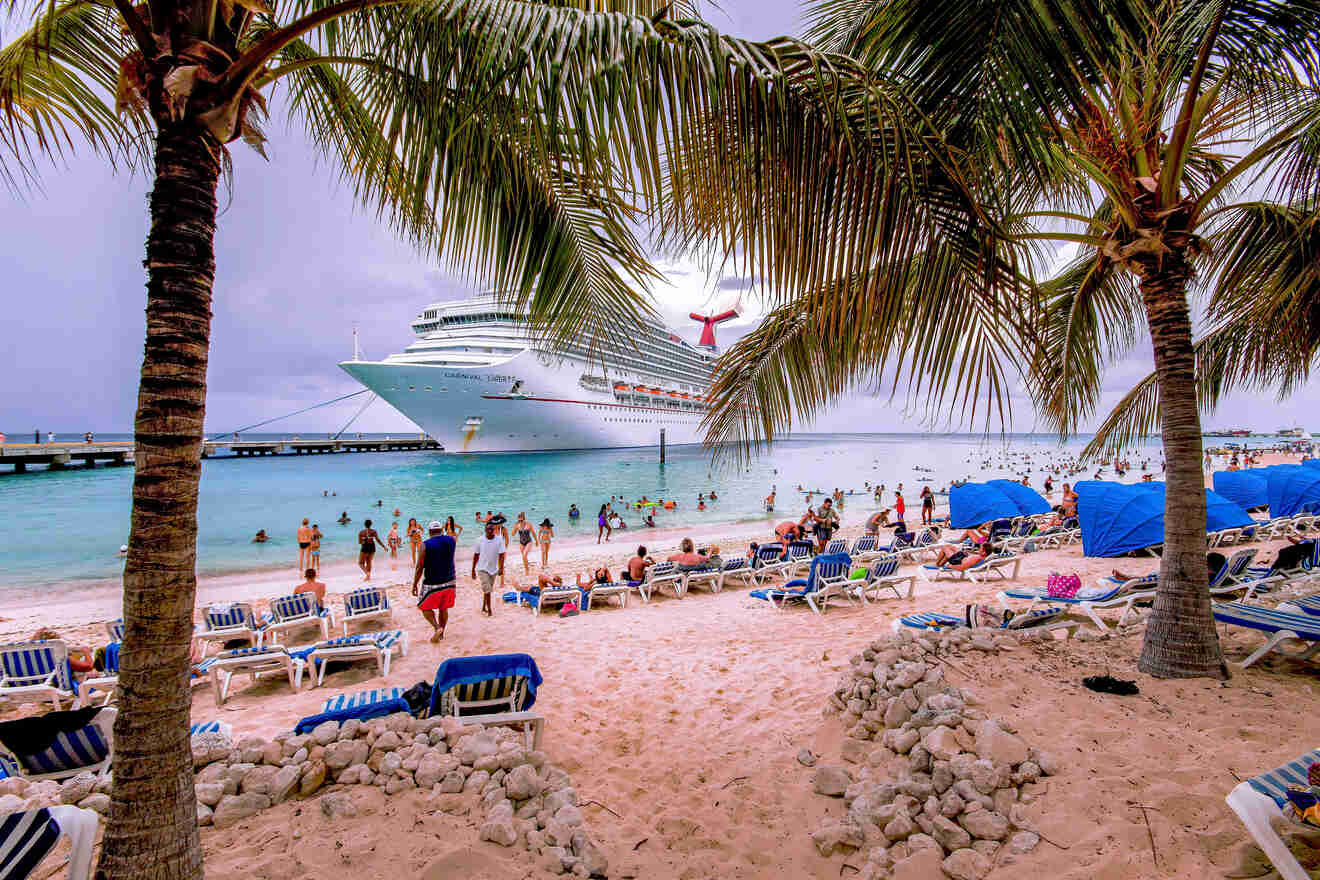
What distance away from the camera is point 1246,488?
1473cm

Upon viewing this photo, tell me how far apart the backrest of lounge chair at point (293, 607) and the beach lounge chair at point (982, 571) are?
Result: 31.1 feet

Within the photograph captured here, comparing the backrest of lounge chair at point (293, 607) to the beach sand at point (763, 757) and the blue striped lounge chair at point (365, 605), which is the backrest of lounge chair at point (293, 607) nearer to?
the blue striped lounge chair at point (365, 605)

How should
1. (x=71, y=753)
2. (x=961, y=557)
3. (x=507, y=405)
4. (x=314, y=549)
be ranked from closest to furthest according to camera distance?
1. (x=71, y=753)
2. (x=961, y=557)
3. (x=314, y=549)
4. (x=507, y=405)

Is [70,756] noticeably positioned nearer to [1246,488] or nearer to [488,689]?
[488,689]

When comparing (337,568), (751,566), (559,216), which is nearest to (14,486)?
(337,568)

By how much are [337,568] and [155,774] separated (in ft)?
52.9

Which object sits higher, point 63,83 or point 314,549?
point 63,83

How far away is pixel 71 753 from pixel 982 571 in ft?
34.4

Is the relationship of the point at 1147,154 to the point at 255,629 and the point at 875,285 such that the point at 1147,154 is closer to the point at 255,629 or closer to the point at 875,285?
the point at 875,285

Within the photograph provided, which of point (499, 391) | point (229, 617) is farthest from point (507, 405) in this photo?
point (229, 617)

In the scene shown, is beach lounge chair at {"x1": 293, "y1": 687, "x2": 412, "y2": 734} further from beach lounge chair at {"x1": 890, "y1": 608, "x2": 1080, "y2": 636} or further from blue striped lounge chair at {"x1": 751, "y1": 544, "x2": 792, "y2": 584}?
blue striped lounge chair at {"x1": 751, "y1": 544, "x2": 792, "y2": 584}

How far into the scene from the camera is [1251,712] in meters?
3.11

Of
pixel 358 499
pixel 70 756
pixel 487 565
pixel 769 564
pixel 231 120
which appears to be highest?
pixel 231 120

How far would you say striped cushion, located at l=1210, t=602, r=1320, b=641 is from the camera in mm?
3689
